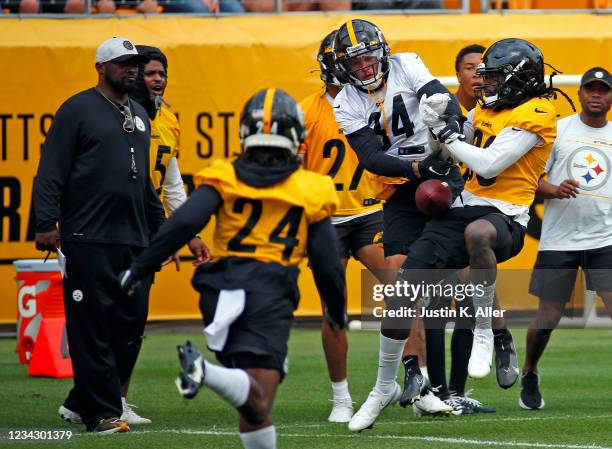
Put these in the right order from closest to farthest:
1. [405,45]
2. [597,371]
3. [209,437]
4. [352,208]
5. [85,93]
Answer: [209,437], [85,93], [352,208], [597,371], [405,45]

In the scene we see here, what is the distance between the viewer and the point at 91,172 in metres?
7.40

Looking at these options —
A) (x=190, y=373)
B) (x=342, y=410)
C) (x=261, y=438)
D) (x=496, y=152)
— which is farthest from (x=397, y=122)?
(x=190, y=373)

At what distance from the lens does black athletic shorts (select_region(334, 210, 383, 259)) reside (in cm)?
823

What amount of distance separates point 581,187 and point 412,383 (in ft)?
6.21

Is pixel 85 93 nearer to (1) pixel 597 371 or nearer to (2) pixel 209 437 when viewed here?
(2) pixel 209 437

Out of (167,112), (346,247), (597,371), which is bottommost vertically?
(597,371)

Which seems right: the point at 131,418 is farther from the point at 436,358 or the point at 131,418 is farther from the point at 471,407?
the point at 471,407

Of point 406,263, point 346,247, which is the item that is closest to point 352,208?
point 346,247

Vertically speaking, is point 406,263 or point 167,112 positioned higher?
point 167,112

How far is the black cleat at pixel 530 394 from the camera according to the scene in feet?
27.0

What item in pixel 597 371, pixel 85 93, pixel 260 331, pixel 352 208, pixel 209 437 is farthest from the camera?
pixel 597 371

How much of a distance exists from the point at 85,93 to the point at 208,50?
547 centimetres

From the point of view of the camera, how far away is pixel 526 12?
13.2 m

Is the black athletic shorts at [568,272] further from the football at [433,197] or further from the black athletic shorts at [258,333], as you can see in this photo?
the black athletic shorts at [258,333]
